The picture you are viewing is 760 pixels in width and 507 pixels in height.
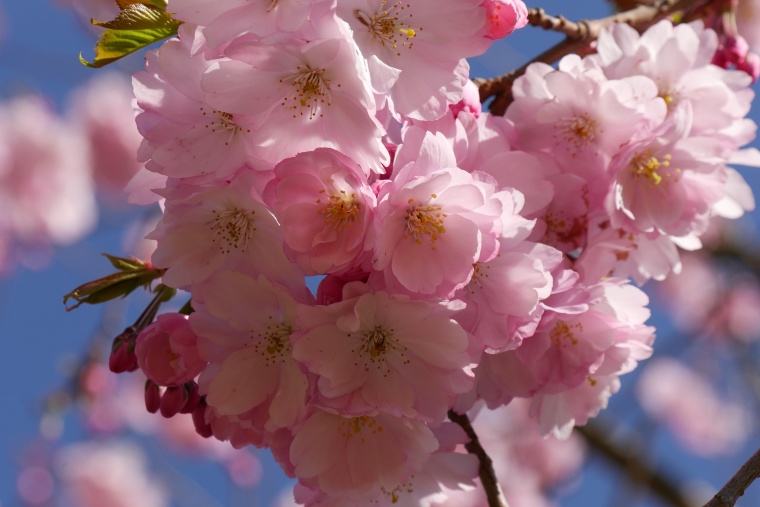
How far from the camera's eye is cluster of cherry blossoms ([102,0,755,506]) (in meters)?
0.99

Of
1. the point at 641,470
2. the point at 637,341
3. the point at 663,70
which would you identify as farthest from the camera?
the point at 641,470

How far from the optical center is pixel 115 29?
1.08 meters

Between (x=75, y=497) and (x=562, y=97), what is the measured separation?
6.05 metres

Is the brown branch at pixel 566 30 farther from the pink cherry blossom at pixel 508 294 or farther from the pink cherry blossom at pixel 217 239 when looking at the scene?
the pink cherry blossom at pixel 217 239

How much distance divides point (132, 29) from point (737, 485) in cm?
93

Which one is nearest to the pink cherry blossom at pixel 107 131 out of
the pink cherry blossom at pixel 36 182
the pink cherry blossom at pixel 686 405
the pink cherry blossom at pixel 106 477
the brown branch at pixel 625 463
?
the pink cherry blossom at pixel 36 182

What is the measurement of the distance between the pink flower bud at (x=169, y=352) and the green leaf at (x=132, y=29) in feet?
1.18

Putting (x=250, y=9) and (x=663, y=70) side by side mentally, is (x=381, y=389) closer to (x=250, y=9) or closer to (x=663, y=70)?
(x=250, y=9)

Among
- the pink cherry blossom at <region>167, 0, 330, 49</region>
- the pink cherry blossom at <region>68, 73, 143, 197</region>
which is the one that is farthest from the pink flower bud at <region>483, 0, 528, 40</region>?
the pink cherry blossom at <region>68, 73, 143, 197</region>

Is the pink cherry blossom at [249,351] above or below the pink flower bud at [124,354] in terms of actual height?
above

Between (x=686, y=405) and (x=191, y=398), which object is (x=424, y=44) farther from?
(x=686, y=405)

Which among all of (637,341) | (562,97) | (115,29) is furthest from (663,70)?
(115,29)

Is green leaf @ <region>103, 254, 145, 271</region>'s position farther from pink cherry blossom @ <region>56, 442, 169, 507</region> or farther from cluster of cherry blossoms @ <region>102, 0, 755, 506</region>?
pink cherry blossom @ <region>56, 442, 169, 507</region>

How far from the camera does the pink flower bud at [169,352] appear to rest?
44.7 inches
